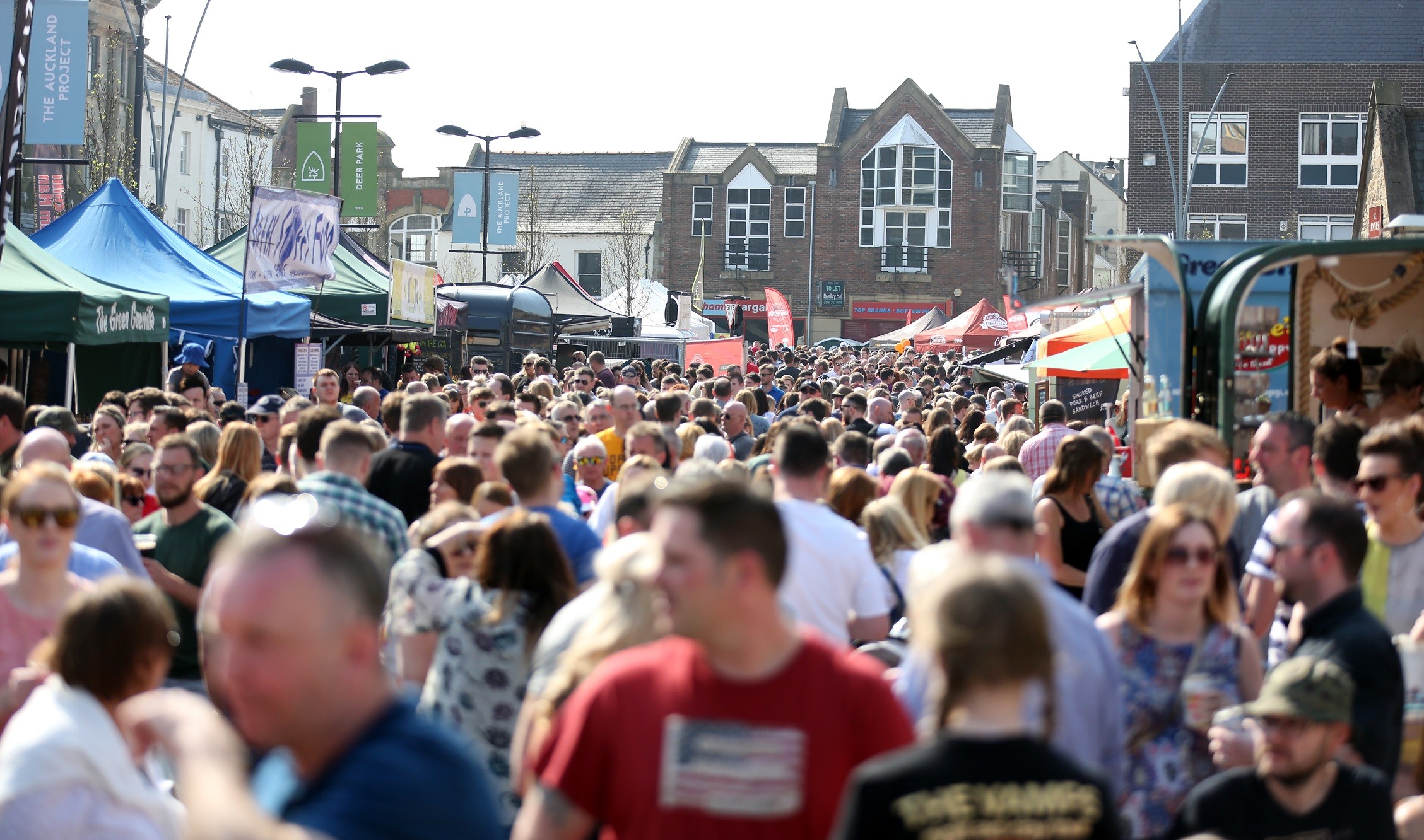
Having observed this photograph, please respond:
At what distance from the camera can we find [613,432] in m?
10.2

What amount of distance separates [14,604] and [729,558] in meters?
2.99

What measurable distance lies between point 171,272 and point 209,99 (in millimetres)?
46171

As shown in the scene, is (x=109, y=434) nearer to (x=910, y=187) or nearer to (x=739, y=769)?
(x=739, y=769)

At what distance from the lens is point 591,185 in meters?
68.4

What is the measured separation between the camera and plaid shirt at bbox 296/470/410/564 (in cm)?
563

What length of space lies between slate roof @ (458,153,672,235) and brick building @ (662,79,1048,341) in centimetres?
347

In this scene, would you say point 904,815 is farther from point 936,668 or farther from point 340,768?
point 340,768

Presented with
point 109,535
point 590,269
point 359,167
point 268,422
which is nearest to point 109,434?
point 268,422

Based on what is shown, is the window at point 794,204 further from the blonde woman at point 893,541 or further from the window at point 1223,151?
the blonde woman at point 893,541

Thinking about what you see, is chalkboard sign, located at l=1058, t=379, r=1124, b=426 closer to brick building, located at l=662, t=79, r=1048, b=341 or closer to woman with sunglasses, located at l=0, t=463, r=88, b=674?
woman with sunglasses, located at l=0, t=463, r=88, b=674

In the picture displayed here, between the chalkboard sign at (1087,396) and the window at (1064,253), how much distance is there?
56532 mm

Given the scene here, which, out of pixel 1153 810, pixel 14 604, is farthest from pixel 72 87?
pixel 1153 810

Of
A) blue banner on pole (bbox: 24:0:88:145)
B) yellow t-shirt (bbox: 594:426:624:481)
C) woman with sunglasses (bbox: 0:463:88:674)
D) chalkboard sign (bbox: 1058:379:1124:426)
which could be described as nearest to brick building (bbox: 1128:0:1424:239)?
chalkboard sign (bbox: 1058:379:1124:426)

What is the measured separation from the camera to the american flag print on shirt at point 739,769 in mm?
2748
